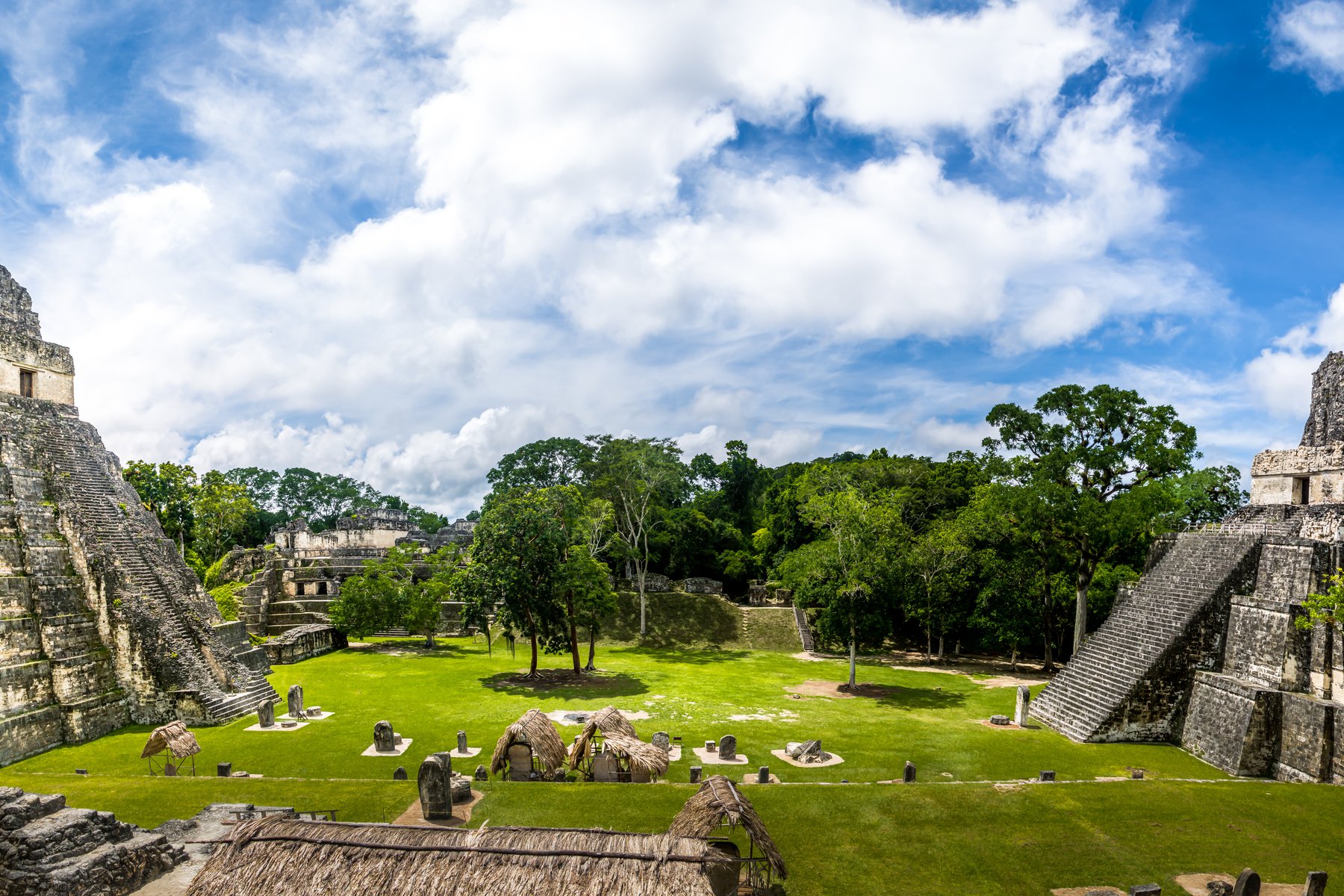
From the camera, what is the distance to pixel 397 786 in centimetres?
1501

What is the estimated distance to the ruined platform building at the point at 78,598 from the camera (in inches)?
740

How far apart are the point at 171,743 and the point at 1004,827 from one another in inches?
694

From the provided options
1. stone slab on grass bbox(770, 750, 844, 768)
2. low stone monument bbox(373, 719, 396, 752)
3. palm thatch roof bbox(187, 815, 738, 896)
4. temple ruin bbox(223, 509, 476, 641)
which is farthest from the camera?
temple ruin bbox(223, 509, 476, 641)

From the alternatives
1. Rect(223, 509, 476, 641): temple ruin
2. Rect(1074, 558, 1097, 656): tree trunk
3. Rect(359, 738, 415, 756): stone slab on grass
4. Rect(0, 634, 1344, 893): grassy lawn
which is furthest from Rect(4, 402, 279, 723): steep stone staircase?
Rect(1074, 558, 1097, 656): tree trunk

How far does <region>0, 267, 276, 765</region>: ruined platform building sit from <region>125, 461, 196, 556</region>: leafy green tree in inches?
618

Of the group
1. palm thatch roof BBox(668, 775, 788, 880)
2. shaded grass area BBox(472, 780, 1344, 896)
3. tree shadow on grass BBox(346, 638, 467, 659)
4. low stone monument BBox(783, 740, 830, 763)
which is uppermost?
palm thatch roof BBox(668, 775, 788, 880)

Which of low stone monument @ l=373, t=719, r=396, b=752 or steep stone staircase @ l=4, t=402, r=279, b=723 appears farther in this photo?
steep stone staircase @ l=4, t=402, r=279, b=723

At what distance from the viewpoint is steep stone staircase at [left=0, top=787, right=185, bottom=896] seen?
402 inches

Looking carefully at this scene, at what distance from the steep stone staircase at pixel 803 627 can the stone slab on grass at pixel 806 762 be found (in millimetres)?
18811

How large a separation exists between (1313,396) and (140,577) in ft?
124

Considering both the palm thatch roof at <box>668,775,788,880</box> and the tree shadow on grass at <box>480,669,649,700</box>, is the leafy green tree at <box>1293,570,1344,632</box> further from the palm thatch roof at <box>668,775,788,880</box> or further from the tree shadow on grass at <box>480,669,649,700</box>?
the tree shadow on grass at <box>480,669,649,700</box>

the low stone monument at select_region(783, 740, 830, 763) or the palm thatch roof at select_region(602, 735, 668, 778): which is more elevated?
the palm thatch roof at select_region(602, 735, 668, 778)

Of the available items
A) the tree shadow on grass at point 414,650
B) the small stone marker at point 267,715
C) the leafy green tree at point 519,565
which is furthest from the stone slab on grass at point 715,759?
the tree shadow on grass at point 414,650

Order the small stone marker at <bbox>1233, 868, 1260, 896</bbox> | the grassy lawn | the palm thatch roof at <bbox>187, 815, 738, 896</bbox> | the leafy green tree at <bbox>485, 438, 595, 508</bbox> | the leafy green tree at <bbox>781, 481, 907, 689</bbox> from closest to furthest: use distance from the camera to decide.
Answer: the palm thatch roof at <bbox>187, 815, 738, 896</bbox>, the small stone marker at <bbox>1233, 868, 1260, 896</bbox>, the grassy lawn, the leafy green tree at <bbox>781, 481, 907, 689</bbox>, the leafy green tree at <bbox>485, 438, 595, 508</bbox>
